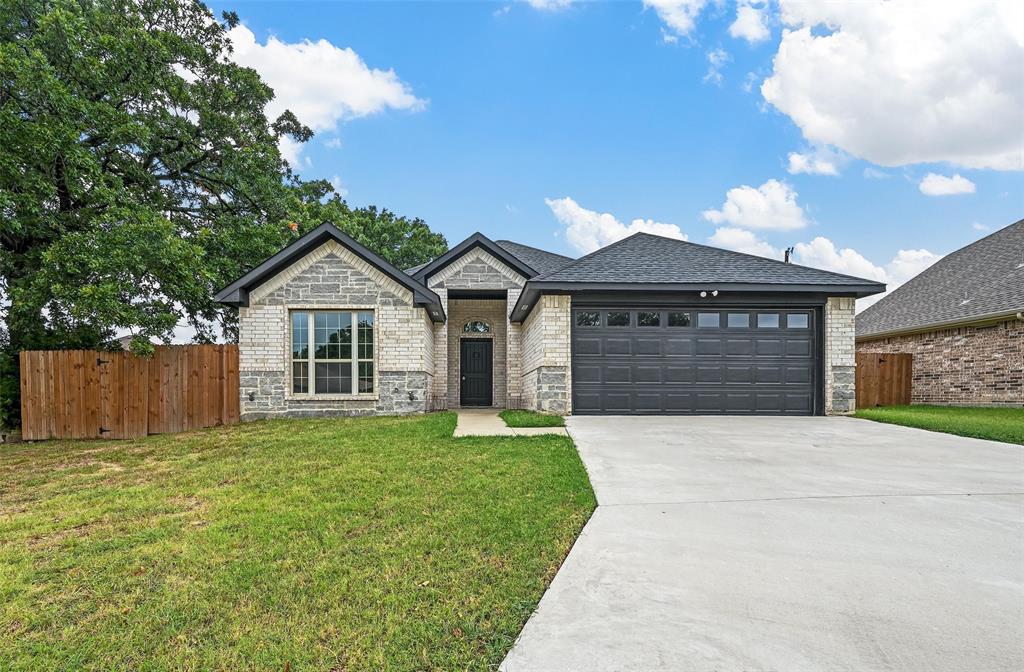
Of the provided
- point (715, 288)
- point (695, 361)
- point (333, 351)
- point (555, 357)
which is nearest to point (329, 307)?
point (333, 351)

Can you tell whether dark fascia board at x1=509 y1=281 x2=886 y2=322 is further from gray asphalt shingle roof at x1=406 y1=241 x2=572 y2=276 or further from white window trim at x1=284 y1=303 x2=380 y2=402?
gray asphalt shingle roof at x1=406 y1=241 x2=572 y2=276

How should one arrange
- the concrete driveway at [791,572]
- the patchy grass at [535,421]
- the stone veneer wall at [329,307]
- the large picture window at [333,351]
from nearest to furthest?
the concrete driveway at [791,572] < the patchy grass at [535,421] < the stone veneer wall at [329,307] < the large picture window at [333,351]

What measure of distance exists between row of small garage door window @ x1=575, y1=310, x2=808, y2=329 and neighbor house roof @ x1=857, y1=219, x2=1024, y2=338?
254 inches

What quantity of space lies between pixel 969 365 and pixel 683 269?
960cm

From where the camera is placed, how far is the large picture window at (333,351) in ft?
37.6

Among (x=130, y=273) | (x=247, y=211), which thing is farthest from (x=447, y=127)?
(x=130, y=273)

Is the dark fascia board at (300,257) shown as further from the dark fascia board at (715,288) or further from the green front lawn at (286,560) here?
the green front lawn at (286,560)

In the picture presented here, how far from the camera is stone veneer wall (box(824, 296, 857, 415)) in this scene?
10719 mm

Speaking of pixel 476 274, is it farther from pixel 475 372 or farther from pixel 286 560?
pixel 286 560

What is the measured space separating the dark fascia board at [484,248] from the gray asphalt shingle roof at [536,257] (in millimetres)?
985

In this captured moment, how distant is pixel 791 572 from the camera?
9.68 feet

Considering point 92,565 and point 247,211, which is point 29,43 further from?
point 92,565

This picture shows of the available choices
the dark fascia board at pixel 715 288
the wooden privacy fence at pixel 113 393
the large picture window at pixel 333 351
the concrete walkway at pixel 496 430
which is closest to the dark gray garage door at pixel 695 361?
the dark fascia board at pixel 715 288

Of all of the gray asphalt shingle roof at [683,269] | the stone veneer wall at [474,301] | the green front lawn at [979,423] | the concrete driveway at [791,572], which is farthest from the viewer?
the stone veneer wall at [474,301]
